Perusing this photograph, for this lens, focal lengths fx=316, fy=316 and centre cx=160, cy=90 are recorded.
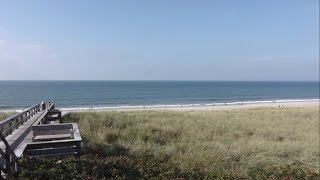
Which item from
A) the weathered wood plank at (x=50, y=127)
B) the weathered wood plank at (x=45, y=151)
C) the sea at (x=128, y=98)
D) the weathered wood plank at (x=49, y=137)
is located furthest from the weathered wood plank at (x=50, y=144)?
the sea at (x=128, y=98)

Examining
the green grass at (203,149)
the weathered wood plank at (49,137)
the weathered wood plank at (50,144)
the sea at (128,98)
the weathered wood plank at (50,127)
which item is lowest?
the sea at (128,98)

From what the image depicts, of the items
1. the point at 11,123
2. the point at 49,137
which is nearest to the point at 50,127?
the point at 49,137

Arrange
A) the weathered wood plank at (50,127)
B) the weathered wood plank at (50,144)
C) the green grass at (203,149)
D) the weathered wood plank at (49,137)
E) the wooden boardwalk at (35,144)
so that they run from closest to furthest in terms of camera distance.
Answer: the wooden boardwalk at (35,144), the weathered wood plank at (50,144), the green grass at (203,149), the weathered wood plank at (49,137), the weathered wood plank at (50,127)

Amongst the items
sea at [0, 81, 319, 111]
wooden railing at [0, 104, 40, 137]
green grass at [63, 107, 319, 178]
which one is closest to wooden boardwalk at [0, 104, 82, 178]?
wooden railing at [0, 104, 40, 137]

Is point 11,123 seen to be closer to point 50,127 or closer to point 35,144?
point 50,127

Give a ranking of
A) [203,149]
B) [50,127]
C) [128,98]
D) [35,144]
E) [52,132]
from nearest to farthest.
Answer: [35,144] → [50,127] → [52,132] → [203,149] → [128,98]

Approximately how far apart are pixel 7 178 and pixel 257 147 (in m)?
8.99

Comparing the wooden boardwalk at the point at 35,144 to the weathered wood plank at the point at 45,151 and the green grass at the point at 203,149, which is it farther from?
the green grass at the point at 203,149

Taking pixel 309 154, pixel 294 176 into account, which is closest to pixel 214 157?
pixel 294 176

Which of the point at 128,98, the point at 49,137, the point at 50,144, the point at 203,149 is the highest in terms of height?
the point at 50,144

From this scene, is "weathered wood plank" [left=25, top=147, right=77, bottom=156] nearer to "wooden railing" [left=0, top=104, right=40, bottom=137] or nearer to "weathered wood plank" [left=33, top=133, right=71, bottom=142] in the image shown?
"wooden railing" [left=0, top=104, right=40, bottom=137]

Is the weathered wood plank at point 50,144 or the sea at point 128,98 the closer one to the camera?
the weathered wood plank at point 50,144

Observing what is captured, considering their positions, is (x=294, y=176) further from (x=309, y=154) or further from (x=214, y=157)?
(x=309, y=154)

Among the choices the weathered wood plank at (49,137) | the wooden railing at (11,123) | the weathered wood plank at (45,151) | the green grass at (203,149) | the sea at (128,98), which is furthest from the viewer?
the sea at (128,98)
